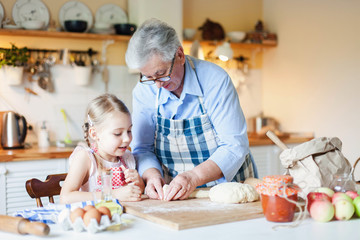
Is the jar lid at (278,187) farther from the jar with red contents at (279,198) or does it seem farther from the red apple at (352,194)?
the red apple at (352,194)

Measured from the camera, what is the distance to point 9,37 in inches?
138

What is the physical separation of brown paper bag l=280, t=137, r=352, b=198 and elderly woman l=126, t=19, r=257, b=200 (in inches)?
12.0

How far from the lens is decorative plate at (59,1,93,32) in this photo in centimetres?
369

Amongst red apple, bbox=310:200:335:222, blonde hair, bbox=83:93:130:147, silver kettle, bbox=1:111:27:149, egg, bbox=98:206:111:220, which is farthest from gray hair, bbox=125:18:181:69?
silver kettle, bbox=1:111:27:149

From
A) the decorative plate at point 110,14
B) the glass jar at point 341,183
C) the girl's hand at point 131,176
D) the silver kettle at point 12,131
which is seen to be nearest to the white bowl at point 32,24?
the decorative plate at point 110,14

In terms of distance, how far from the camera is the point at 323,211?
56.0 inches

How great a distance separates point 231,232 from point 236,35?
3.15 meters

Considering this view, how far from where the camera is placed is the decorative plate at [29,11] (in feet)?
11.6

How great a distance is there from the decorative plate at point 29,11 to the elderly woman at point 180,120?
5.93 feet

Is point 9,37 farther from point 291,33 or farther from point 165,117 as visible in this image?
point 291,33

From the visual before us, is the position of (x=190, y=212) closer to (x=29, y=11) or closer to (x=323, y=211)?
(x=323, y=211)

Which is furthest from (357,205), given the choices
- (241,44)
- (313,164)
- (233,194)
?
(241,44)

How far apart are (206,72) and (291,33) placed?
2446mm

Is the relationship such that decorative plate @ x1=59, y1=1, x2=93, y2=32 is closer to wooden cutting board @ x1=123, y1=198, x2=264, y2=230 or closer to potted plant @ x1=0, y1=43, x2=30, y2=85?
potted plant @ x1=0, y1=43, x2=30, y2=85
